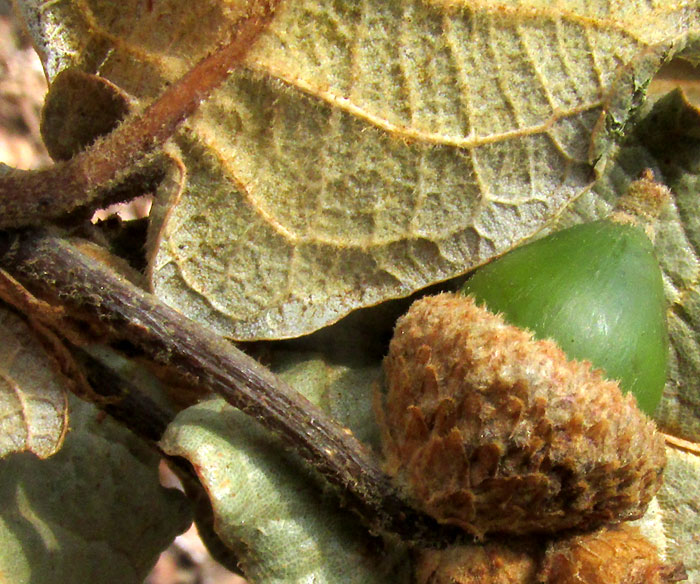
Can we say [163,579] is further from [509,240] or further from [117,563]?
[509,240]

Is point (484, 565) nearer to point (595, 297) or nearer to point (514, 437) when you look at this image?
point (514, 437)

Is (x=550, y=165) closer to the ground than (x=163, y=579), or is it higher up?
higher up

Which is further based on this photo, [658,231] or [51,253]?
[658,231]

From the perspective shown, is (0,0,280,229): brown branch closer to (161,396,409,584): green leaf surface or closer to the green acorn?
(161,396,409,584): green leaf surface

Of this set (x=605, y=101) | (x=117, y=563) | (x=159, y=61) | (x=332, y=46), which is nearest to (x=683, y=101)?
(x=605, y=101)

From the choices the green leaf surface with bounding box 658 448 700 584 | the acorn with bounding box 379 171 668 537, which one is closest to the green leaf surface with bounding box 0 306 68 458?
the acorn with bounding box 379 171 668 537

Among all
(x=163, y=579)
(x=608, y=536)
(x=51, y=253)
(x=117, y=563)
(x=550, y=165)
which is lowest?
(x=163, y=579)

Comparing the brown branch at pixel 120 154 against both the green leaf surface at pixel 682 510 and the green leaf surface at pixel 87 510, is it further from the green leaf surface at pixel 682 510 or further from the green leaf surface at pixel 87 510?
the green leaf surface at pixel 682 510
